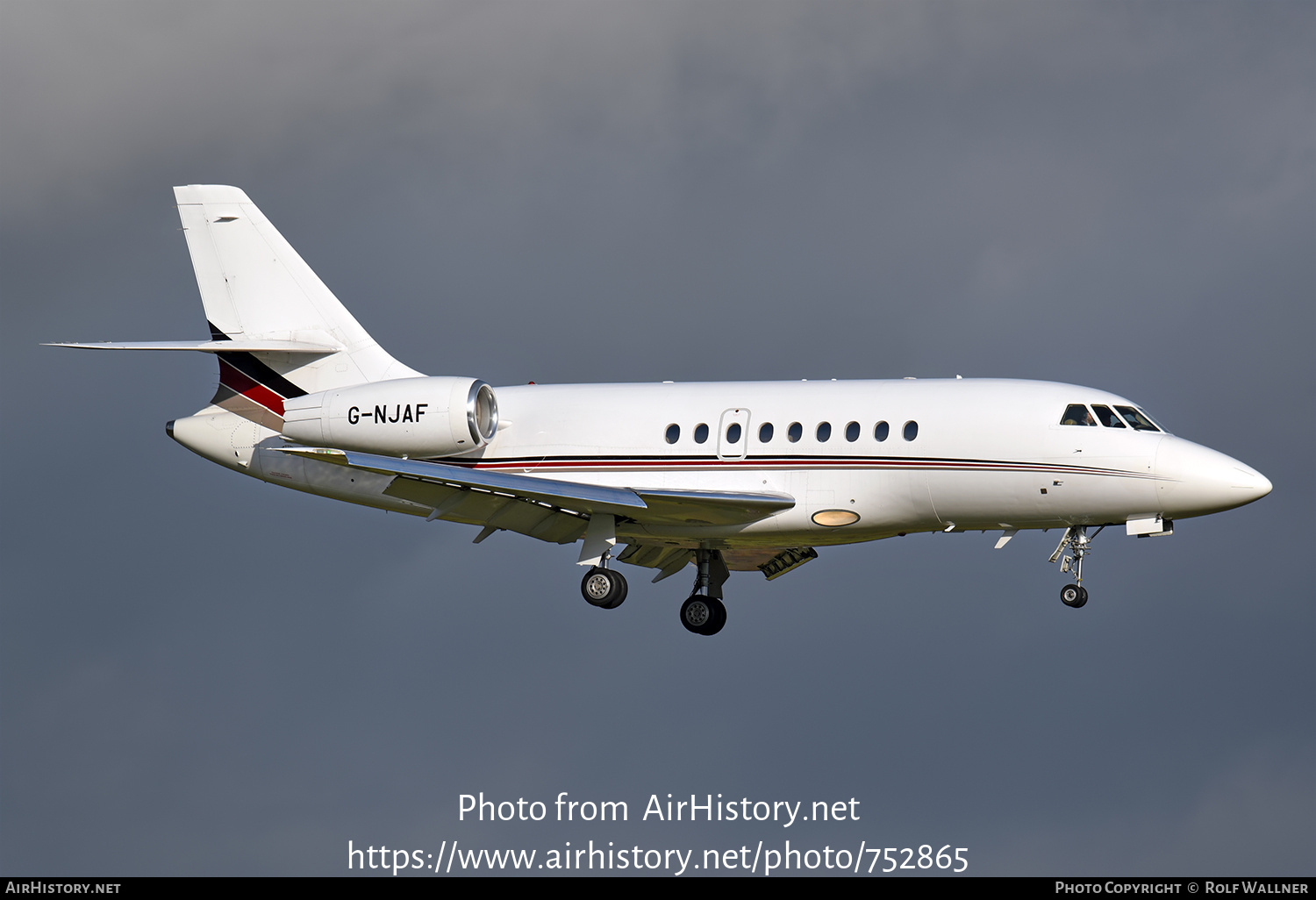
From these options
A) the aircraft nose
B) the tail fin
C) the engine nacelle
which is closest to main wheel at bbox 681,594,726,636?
the engine nacelle

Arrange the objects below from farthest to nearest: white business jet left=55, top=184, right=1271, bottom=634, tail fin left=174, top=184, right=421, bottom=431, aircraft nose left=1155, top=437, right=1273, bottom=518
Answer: tail fin left=174, top=184, right=421, bottom=431, white business jet left=55, top=184, right=1271, bottom=634, aircraft nose left=1155, top=437, right=1273, bottom=518

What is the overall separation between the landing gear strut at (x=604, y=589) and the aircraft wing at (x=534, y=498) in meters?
1.04

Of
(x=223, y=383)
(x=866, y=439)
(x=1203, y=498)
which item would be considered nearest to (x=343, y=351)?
(x=223, y=383)

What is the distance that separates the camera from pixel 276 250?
35812 mm

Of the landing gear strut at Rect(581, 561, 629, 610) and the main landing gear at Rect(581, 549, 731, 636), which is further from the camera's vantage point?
the main landing gear at Rect(581, 549, 731, 636)

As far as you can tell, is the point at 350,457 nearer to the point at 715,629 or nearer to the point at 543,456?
the point at 543,456

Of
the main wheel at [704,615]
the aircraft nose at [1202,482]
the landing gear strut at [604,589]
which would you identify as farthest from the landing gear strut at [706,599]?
the aircraft nose at [1202,482]

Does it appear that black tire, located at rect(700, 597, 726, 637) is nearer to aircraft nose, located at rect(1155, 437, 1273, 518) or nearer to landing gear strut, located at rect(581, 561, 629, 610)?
landing gear strut, located at rect(581, 561, 629, 610)

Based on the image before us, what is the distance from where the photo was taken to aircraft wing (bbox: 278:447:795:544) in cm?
3019

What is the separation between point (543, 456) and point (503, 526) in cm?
154

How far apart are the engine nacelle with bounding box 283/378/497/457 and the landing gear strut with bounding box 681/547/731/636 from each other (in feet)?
18.2

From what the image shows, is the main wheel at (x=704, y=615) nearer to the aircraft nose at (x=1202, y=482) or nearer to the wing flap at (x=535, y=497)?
the wing flap at (x=535, y=497)

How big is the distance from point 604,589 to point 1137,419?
10.2 meters

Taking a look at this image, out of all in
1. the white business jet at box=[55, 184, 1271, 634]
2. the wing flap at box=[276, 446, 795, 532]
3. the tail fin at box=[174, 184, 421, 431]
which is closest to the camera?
the white business jet at box=[55, 184, 1271, 634]
